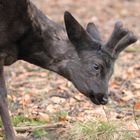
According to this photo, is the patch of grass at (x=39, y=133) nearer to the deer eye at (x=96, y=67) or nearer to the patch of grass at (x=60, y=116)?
the patch of grass at (x=60, y=116)

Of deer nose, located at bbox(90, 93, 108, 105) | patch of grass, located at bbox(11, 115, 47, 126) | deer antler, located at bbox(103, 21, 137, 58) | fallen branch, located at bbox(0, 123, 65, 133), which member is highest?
deer antler, located at bbox(103, 21, 137, 58)

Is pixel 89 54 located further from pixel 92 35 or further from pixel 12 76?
pixel 12 76

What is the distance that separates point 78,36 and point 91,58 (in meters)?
0.28

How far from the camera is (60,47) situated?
23.7 feet

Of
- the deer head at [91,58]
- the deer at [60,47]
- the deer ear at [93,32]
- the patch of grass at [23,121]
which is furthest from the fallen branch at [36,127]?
the deer ear at [93,32]

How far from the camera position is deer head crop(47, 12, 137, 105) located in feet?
23.0

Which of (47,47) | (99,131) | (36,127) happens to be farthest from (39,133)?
(47,47)

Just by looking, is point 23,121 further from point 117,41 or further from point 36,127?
point 117,41

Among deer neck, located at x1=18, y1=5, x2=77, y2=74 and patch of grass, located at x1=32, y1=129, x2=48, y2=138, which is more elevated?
deer neck, located at x1=18, y1=5, x2=77, y2=74

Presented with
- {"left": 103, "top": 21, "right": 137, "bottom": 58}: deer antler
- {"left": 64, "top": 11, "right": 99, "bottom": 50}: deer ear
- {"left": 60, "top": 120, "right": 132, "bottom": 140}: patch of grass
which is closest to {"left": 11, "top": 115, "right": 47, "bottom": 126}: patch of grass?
{"left": 60, "top": 120, "right": 132, "bottom": 140}: patch of grass

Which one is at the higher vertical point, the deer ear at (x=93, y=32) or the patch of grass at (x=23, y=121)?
the deer ear at (x=93, y=32)

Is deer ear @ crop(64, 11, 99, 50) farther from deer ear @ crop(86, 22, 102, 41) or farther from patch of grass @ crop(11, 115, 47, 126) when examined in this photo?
patch of grass @ crop(11, 115, 47, 126)

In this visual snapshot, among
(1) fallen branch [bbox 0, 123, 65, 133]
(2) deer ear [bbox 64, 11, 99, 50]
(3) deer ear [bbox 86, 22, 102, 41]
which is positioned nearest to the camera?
(2) deer ear [bbox 64, 11, 99, 50]

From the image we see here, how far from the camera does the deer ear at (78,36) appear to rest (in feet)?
23.0
